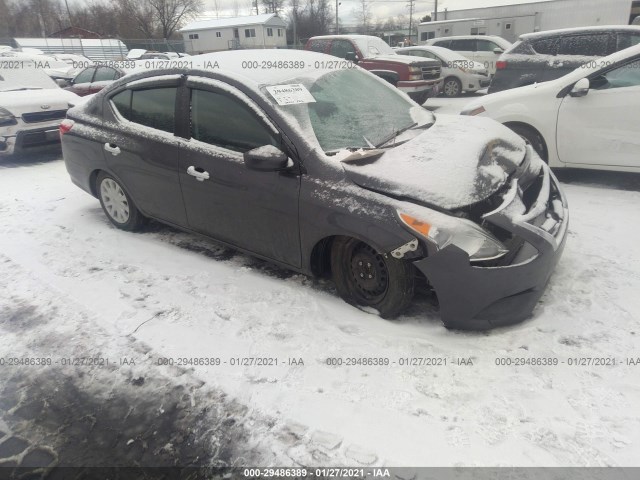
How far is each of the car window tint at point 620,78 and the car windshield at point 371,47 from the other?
7.94m

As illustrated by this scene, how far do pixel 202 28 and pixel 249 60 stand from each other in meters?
53.8

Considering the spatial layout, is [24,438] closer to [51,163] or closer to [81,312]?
[81,312]

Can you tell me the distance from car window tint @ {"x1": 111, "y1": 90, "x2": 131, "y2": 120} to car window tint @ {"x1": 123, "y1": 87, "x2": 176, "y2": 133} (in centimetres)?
5

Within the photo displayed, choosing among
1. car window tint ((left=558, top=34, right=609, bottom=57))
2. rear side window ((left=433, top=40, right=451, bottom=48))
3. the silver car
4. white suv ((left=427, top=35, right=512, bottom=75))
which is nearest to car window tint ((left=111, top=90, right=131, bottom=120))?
car window tint ((left=558, top=34, right=609, bottom=57))

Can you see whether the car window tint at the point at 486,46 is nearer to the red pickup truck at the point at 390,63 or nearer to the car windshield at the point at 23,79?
the red pickup truck at the point at 390,63

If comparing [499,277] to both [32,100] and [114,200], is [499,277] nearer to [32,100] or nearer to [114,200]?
[114,200]

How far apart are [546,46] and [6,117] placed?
9.38 m

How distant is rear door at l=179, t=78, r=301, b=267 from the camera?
127 inches

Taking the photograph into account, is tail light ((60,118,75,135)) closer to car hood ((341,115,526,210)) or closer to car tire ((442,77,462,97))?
car hood ((341,115,526,210))

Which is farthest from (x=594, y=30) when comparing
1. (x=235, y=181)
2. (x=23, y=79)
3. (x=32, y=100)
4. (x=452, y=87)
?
(x=23, y=79)

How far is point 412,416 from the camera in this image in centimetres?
231

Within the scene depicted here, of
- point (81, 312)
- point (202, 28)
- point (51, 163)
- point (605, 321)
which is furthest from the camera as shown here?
point (202, 28)

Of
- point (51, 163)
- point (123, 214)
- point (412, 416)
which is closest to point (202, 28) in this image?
point (51, 163)

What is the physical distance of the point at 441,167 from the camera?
9.67 ft
